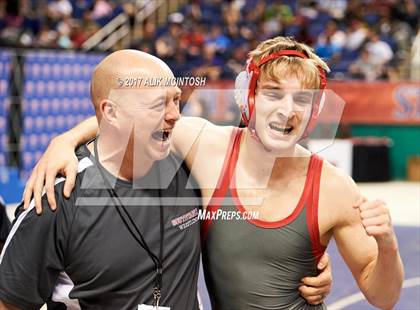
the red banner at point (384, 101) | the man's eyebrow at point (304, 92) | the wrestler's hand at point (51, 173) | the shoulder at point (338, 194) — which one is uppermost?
the man's eyebrow at point (304, 92)

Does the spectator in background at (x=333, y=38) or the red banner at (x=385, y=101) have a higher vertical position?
the spectator in background at (x=333, y=38)

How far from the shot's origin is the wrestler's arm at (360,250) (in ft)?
7.74

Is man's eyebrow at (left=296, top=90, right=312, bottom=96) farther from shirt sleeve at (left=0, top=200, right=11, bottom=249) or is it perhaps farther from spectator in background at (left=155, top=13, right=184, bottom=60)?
spectator in background at (left=155, top=13, right=184, bottom=60)

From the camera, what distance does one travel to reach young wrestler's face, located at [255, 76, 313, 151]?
237 centimetres

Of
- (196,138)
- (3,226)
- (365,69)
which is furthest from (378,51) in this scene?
(196,138)

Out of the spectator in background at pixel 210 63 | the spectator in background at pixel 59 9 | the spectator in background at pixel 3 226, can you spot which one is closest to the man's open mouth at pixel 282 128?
the spectator in background at pixel 3 226

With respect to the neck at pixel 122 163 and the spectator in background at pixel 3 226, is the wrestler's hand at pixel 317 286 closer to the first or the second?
the neck at pixel 122 163

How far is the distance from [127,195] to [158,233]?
0.15 meters

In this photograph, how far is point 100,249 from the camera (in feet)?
7.56

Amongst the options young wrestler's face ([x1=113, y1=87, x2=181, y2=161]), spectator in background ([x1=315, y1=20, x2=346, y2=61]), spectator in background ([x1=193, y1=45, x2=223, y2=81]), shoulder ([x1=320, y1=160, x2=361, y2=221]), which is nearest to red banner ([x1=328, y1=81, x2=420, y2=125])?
spectator in background ([x1=315, y1=20, x2=346, y2=61])

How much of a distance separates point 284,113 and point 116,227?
61 centimetres

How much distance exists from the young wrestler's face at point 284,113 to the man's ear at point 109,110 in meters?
0.45

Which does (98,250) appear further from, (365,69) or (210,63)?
(365,69)

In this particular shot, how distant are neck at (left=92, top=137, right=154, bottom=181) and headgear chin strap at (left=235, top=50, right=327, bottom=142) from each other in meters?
0.35
